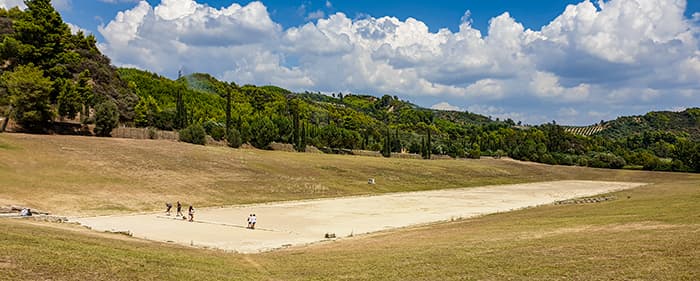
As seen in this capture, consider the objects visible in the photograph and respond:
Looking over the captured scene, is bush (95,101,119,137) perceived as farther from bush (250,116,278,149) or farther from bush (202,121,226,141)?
bush (250,116,278,149)

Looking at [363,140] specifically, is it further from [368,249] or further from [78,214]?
[368,249]

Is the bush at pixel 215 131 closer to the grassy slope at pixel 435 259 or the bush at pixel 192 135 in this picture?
the bush at pixel 192 135

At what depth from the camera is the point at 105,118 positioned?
315 feet

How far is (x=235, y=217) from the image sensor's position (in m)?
52.2

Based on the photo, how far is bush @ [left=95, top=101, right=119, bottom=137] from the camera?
95.3 meters

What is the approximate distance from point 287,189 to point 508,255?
59.8 meters

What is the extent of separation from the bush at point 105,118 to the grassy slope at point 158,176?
33.1ft

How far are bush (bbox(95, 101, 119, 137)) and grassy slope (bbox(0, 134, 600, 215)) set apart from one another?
10079 millimetres

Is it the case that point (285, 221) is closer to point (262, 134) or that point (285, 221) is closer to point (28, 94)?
point (28, 94)

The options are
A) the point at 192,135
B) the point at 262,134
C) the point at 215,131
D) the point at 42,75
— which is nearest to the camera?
the point at 42,75

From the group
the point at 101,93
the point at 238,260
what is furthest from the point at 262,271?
the point at 101,93

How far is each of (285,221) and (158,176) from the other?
30586mm

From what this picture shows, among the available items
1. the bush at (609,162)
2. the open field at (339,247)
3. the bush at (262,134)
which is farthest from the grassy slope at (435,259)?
the bush at (609,162)

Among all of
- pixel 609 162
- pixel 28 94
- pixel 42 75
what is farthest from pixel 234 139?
pixel 609 162
